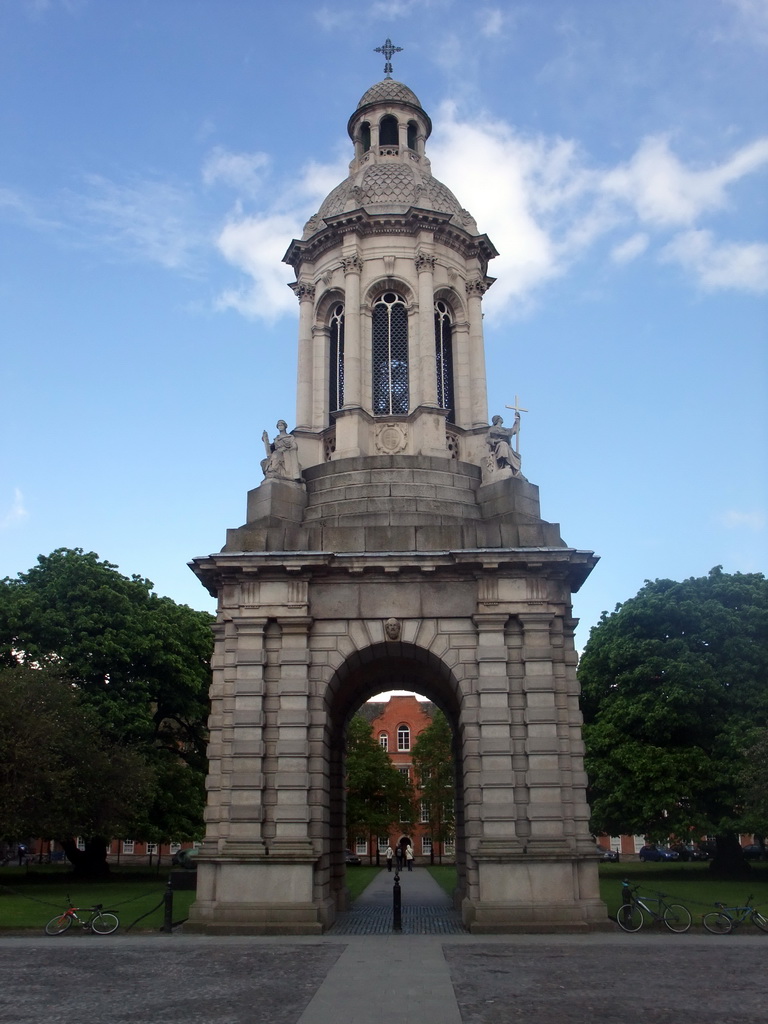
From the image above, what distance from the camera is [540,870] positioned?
21.0m

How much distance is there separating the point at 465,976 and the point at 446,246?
22775 mm

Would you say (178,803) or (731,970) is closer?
(731,970)

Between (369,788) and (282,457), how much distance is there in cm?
4043

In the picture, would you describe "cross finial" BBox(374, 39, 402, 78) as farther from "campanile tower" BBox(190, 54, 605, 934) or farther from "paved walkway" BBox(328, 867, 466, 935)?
"paved walkway" BBox(328, 867, 466, 935)

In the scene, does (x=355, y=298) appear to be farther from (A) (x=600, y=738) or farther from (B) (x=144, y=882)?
(B) (x=144, y=882)

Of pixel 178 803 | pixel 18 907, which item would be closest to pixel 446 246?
pixel 18 907

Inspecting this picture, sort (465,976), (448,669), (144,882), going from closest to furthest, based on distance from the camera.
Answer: (465,976) < (448,669) < (144,882)

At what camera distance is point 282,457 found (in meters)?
26.6

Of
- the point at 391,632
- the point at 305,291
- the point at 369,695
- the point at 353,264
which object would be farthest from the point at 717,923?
the point at 305,291

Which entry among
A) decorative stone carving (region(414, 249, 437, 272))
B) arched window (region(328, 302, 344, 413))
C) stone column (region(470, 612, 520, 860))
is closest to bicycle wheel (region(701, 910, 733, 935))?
stone column (region(470, 612, 520, 860))

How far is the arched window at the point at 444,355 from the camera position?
1165 inches

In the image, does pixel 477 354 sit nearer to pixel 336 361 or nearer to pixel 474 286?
pixel 474 286

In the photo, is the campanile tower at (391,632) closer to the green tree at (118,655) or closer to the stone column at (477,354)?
the stone column at (477,354)

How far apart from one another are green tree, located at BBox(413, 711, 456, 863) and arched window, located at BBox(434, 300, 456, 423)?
3790cm
